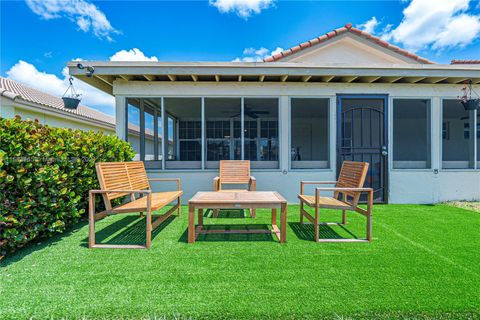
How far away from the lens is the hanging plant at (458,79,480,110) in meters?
4.88

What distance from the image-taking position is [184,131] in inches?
373

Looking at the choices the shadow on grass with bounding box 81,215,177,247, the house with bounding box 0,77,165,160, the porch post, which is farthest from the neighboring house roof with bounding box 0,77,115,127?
the shadow on grass with bounding box 81,215,177,247

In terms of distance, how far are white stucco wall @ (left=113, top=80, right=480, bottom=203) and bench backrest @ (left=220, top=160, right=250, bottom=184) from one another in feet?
1.42

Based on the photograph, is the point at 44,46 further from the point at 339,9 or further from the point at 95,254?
the point at 95,254

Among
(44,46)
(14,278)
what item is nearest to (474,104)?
(14,278)

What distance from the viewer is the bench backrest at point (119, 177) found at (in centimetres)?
302

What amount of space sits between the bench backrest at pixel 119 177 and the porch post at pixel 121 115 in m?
1.50

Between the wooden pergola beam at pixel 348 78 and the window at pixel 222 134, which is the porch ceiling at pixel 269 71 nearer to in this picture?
the wooden pergola beam at pixel 348 78

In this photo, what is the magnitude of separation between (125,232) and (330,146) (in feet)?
13.7

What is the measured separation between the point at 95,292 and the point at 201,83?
4.14 metres

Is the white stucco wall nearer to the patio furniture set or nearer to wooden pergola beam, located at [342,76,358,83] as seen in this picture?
wooden pergola beam, located at [342,76,358,83]

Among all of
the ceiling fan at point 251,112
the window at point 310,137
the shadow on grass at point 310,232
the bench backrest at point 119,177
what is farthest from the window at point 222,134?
the shadow on grass at point 310,232

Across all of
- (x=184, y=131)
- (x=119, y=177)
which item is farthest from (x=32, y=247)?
(x=184, y=131)

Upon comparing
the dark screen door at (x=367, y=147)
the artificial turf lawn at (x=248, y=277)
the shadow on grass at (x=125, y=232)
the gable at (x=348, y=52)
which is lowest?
the artificial turf lawn at (x=248, y=277)
